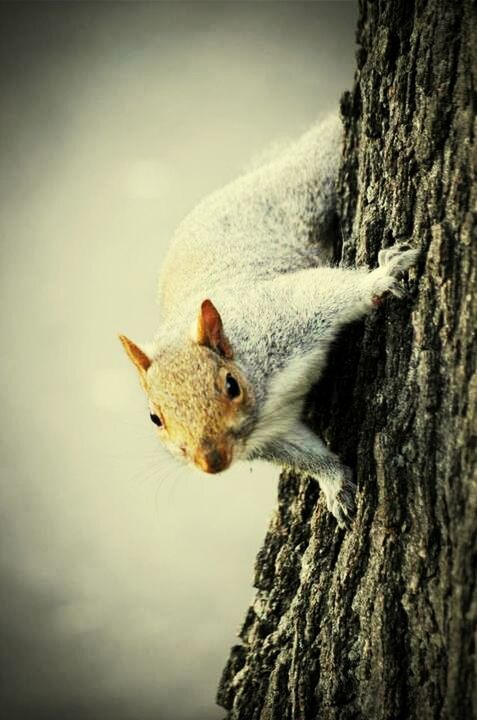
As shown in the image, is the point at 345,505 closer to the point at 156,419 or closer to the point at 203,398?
the point at 203,398

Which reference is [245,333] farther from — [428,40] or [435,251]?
[428,40]

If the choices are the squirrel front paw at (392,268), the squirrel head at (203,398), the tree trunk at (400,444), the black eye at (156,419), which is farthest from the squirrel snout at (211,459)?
the squirrel front paw at (392,268)

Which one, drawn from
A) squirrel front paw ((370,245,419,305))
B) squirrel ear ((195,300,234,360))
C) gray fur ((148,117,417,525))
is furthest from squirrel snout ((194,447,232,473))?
squirrel front paw ((370,245,419,305))

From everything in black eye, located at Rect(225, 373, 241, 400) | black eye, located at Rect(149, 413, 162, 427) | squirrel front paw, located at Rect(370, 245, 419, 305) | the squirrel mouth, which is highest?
squirrel front paw, located at Rect(370, 245, 419, 305)

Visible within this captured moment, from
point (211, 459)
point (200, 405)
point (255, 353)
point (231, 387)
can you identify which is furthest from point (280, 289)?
point (211, 459)

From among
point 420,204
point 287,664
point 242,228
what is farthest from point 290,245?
point 287,664

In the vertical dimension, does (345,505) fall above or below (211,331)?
below

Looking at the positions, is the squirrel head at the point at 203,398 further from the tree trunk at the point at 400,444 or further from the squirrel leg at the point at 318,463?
the tree trunk at the point at 400,444

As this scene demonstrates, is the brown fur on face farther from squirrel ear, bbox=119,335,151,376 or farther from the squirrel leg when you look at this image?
the squirrel leg
